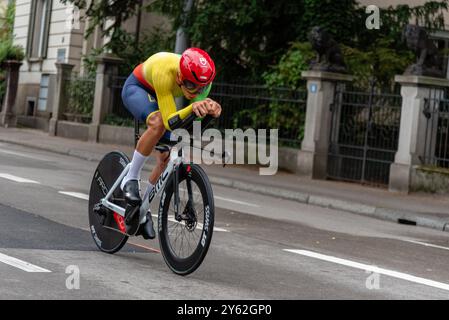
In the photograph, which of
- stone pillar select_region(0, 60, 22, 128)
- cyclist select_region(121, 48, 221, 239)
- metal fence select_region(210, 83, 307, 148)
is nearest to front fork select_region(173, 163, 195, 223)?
cyclist select_region(121, 48, 221, 239)

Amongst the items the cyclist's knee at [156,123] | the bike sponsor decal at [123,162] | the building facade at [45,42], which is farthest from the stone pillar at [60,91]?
the cyclist's knee at [156,123]

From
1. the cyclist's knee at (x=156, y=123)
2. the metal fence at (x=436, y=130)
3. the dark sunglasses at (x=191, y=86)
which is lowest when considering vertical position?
the cyclist's knee at (x=156, y=123)

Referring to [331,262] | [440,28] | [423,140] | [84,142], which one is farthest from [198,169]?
[84,142]

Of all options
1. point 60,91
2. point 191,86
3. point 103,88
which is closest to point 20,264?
point 191,86

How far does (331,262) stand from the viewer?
9516 millimetres

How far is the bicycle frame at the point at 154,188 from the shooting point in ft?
25.9

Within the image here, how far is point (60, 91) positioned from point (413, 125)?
14.7 metres

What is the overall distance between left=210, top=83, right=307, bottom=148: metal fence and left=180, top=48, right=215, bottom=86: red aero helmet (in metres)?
15.2

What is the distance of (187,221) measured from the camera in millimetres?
7664

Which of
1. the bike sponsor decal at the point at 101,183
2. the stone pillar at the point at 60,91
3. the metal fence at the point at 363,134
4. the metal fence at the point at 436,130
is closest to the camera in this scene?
the bike sponsor decal at the point at 101,183

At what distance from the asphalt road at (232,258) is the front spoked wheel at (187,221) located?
0.50 feet

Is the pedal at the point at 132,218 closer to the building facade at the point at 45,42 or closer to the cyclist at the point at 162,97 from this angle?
the cyclist at the point at 162,97

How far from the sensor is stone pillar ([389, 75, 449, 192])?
19750mm

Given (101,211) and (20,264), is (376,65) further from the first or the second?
(20,264)
